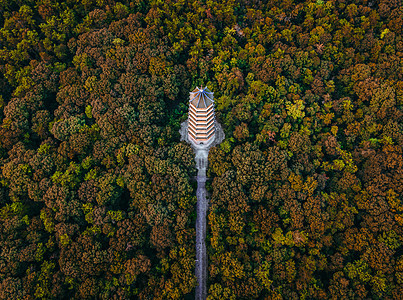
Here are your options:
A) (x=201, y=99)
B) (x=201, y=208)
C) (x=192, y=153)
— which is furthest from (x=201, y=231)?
(x=201, y=99)

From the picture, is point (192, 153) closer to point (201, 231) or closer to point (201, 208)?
point (201, 208)

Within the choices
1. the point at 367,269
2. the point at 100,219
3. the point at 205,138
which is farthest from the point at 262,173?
the point at 100,219

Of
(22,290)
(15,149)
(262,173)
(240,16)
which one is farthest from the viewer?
(240,16)

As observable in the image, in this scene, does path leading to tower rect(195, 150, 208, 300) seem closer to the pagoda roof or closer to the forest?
the forest

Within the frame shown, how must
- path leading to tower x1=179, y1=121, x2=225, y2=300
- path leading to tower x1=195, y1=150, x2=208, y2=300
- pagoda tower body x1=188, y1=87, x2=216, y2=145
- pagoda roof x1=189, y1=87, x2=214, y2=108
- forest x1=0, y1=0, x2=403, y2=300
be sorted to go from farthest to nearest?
path leading to tower x1=179, y1=121, x2=225, y2=300, path leading to tower x1=195, y1=150, x2=208, y2=300, pagoda tower body x1=188, y1=87, x2=216, y2=145, pagoda roof x1=189, y1=87, x2=214, y2=108, forest x1=0, y1=0, x2=403, y2=300

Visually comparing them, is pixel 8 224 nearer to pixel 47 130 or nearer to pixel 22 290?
pixel 22 290

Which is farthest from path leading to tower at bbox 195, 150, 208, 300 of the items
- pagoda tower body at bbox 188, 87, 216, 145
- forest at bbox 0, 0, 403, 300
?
pagoda tower body at bbox 188, 87, 216, 145
